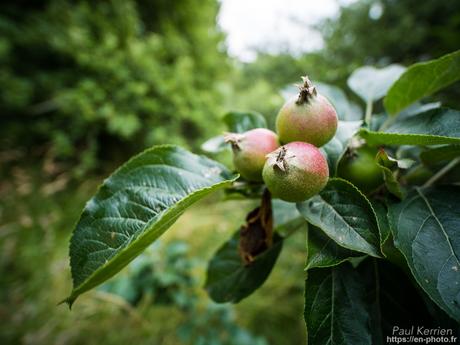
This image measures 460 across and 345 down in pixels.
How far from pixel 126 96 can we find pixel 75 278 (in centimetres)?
307

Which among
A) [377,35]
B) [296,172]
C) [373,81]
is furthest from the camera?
[377,35]

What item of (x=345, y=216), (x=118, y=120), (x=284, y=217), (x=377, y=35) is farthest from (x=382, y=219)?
(x=377, y=35)

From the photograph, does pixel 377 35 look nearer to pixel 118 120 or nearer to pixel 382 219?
pixel 118 120

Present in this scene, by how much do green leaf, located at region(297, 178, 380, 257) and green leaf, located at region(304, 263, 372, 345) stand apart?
4.7 inches

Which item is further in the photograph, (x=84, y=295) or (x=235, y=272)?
(x=84, y=295)

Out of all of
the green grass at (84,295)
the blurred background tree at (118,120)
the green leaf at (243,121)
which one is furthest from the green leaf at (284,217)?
the green grass at (84,295)

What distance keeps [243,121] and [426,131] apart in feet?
1.39

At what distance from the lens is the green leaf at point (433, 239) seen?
1.56 ft

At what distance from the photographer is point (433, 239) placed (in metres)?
0.53

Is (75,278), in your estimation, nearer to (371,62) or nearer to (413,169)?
(413,169)

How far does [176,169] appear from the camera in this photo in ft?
2.01

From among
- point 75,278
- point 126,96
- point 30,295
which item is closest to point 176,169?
point 75,278

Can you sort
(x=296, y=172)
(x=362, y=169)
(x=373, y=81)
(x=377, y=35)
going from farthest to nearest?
1. (x=377, y=35)
2. (x=373, y=81)
3. (x=362, y=169)
4. (x=296, y=172)

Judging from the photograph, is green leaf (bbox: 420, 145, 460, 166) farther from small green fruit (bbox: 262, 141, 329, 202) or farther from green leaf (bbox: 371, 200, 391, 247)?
small green fruit (bbox: 262, 141, 329, 202)
